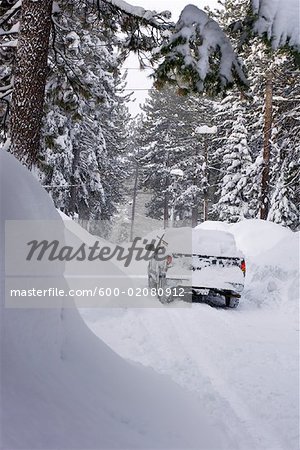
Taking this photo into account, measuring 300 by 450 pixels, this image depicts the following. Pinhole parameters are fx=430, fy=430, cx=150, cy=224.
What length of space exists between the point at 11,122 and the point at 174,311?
5.16 m

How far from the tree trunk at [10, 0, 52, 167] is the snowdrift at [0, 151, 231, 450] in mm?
2490

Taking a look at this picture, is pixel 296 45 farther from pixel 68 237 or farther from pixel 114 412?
pixel 68 237

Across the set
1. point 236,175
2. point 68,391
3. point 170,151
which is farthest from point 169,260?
point 170,151

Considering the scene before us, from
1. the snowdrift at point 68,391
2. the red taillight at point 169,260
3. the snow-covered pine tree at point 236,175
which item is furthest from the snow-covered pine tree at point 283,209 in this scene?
the snowdrift at point 68,391

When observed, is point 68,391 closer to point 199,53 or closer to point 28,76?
point 199,53

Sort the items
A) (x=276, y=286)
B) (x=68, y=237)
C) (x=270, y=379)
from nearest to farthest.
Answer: (x=270, y=379) < (x=68, y=237) < (x=276, y=286)

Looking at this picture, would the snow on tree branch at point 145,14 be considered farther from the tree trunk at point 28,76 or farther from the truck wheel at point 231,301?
the truck wheel at point 231,301

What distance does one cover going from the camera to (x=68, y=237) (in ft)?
35.8

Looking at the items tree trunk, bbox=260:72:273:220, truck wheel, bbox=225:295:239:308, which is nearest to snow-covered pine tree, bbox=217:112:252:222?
tree trunk, bbox=260:72:273:220

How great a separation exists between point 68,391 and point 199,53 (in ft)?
12.1

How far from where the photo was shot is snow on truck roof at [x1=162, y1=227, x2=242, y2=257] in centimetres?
1017

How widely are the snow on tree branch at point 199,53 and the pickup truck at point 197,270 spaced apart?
5.36 m

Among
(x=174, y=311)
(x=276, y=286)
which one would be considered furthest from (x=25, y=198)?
(x=276, y=286)

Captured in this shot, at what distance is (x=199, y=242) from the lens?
10523 mm
